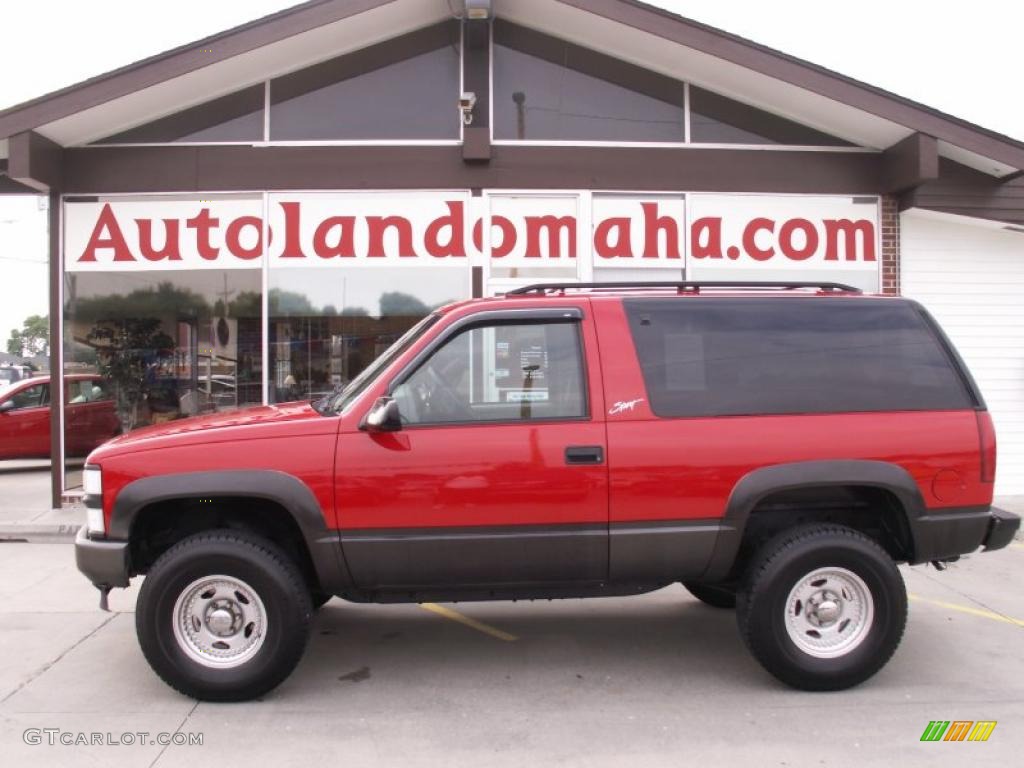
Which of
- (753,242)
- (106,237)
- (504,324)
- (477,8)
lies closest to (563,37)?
(477,8)

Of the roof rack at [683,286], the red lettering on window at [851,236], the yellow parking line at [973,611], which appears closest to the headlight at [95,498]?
the roof rack at [683,286]

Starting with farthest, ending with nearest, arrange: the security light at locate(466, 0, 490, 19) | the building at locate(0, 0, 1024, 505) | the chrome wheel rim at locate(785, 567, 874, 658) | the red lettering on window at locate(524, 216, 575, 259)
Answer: the red lettering on window at locate(524, 216, 575, 259) → the building at locate(0, 0, 1024, 505) → the security light at locate(466, 0, 490, 19) → the chrome wheel rim at locate(785, 567, 874, 658)

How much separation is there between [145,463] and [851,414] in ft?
11.8

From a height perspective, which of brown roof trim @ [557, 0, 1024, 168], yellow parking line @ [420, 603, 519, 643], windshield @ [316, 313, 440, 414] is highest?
brown roof trim @ [557, 0, 1024, 168]

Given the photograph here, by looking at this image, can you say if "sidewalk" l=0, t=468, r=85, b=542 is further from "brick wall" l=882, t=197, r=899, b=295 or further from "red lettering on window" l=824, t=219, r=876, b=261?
"brick wall" l=882, t=197, r=899, b=295

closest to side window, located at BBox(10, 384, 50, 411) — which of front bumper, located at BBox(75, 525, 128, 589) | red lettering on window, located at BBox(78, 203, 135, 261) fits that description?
red lettering on window, located at BBox(78, 203, 135, 261)

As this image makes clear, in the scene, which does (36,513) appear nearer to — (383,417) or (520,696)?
(383,417)

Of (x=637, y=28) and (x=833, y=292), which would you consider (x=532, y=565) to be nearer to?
(x=833, y=292)

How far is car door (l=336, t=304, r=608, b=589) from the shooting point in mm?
4090

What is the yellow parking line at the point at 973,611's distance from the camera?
5574 mm

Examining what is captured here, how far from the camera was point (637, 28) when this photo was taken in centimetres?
870

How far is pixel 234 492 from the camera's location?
→ 159 inches

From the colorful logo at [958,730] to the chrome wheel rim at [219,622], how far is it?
3213 mm

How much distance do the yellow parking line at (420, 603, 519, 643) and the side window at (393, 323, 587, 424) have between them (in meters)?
1.71
